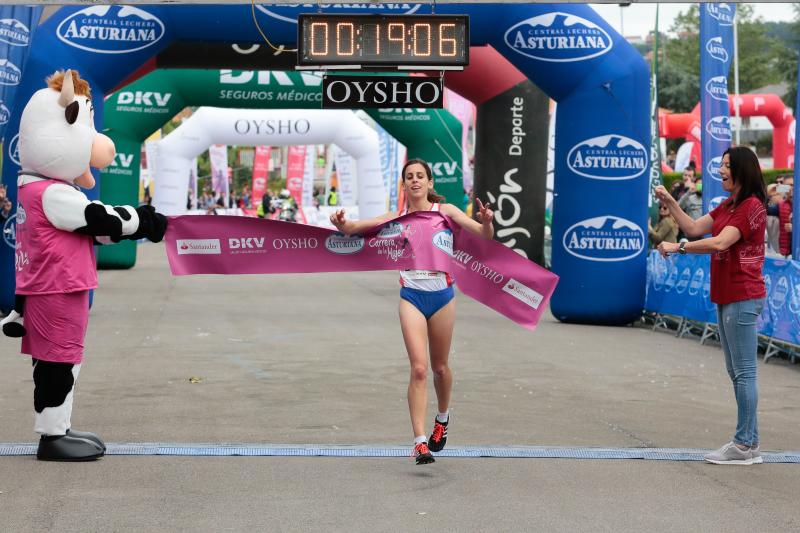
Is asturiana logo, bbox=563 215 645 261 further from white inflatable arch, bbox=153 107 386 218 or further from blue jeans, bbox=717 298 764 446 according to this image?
white inflatable arch, bbox=153 107 386 218

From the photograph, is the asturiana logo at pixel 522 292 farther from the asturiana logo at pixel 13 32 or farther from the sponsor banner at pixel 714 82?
the sponsor banner at pixel 714 82

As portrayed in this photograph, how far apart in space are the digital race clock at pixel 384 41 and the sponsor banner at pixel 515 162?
34.6ft

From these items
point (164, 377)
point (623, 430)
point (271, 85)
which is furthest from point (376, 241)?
point (271, 85)

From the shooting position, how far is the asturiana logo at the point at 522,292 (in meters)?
7.79

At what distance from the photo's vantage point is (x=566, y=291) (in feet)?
51.9

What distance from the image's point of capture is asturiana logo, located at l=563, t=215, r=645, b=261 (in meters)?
15.6

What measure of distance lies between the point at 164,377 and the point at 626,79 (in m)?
7.67

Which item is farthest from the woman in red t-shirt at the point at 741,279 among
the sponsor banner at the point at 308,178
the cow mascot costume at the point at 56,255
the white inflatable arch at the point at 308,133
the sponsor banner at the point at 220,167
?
the sponsor banner at the point at 220,167

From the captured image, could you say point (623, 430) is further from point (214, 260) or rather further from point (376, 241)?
point (214, 260)

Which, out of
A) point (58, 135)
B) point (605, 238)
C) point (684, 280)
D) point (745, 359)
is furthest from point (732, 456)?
point (605, 238)

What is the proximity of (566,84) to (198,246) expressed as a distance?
340 inches

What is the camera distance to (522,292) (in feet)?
25.7

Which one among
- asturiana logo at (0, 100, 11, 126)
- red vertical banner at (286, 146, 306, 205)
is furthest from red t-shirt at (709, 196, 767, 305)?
red vertical banner at (286, 146, 306, 205)

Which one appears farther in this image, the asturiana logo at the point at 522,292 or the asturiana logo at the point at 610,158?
the asturiana logo at the point at 610,158
